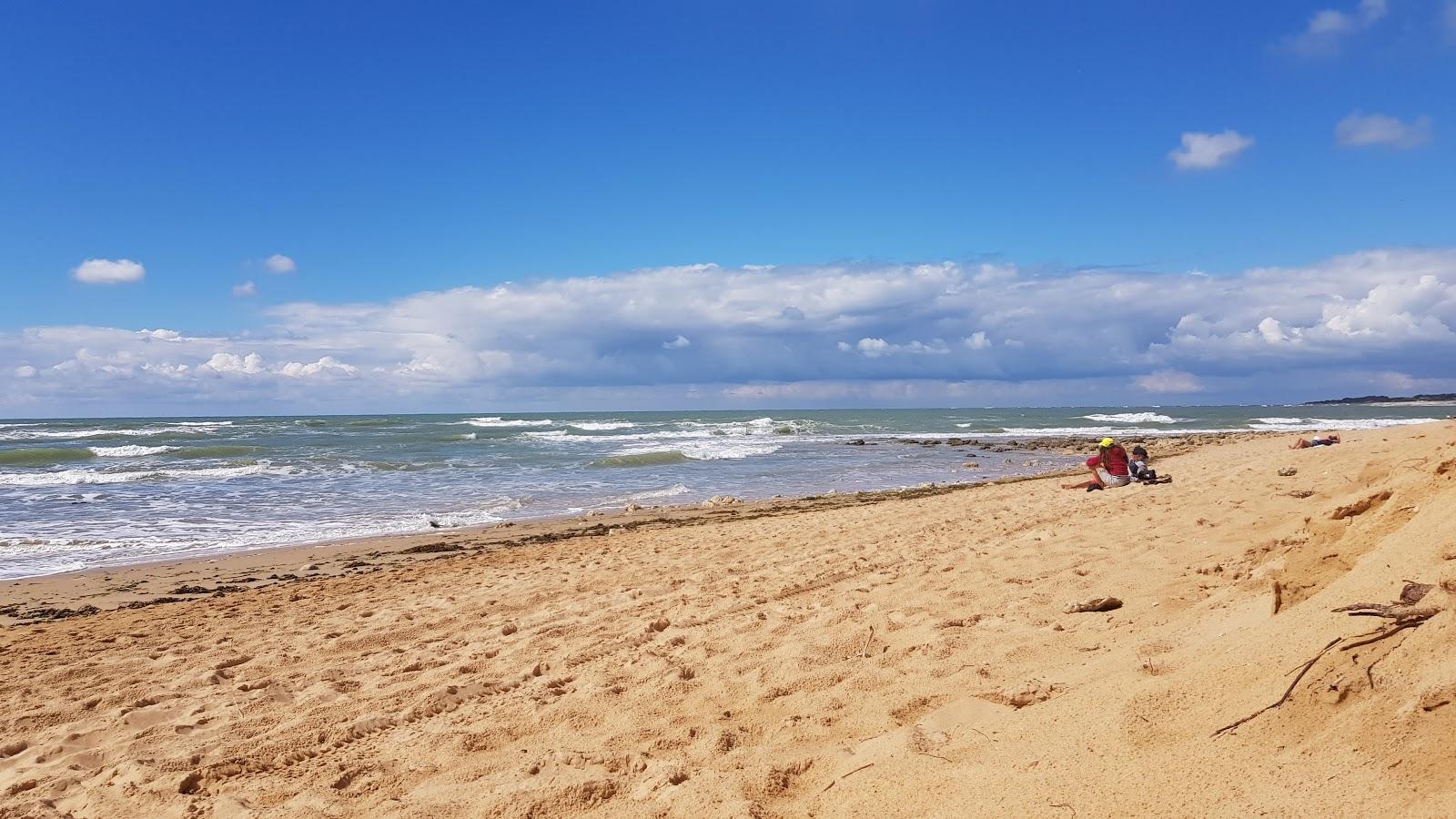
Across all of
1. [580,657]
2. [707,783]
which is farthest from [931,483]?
[707,783]

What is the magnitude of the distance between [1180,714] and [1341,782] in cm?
55

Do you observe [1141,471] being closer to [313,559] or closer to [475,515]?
[475,515]

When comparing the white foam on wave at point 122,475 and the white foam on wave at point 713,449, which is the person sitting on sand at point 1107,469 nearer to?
the white foam on wave at point 713,449

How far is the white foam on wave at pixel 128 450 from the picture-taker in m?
31.0

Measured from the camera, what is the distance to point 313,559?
34.1ft

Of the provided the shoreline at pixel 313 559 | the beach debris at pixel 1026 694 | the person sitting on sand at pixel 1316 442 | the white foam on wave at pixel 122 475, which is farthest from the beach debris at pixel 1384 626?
the white foam on wave at pixel 122 475

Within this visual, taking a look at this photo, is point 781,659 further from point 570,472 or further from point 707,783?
point 570,472

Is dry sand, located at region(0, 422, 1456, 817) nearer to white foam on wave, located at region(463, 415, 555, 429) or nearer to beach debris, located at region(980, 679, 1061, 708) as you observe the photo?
beach debris, located at region(980, 679, 1061, 708)

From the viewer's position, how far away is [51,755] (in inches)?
156

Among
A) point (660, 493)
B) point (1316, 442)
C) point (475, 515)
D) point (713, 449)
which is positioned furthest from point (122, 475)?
point (1316, 442)

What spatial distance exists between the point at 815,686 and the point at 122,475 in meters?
24.8

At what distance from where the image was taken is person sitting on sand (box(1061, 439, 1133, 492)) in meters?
11.8

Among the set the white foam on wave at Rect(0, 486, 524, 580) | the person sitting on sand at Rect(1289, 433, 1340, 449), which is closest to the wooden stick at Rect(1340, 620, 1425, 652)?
the white foam on wave at Rect(0, 486, 524, 580)

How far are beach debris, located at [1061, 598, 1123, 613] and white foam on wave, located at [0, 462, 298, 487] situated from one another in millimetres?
22509
